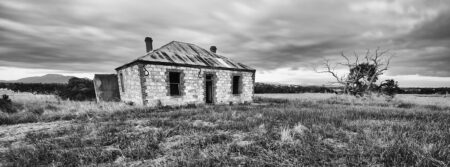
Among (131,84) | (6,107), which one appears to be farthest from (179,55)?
(6,107)

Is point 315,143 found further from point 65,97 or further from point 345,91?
point 345,91

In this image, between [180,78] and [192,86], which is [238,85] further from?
[180,78]

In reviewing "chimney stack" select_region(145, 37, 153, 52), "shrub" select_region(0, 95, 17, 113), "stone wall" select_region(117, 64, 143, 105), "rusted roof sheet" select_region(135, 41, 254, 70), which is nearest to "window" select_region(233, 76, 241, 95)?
"rusted roof sheet" select_region(135, 41, 254, 70)

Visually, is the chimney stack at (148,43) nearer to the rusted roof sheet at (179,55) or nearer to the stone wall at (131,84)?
the rusted roof sheet at (179,55)

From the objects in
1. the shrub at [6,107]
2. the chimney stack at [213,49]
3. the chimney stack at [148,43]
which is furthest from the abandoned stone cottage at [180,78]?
the shrub at [6,107]

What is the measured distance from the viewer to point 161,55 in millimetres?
10789

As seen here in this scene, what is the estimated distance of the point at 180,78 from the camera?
35.7 feet

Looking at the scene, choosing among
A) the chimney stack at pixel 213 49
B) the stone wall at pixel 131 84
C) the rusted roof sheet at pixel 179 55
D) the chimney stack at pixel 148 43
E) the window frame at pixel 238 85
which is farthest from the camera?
the chimney stack at pixel 213 49

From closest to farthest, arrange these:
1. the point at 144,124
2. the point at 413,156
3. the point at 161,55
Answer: the point at 413,156 < the point at 144,124 < the point at 161,55

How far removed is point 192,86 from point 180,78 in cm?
94

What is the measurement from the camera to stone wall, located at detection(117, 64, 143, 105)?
32.0 feet

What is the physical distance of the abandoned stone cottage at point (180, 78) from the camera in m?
9.81

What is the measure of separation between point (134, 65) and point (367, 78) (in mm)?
23721

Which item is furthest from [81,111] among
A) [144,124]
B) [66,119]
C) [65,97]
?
[65,97]
